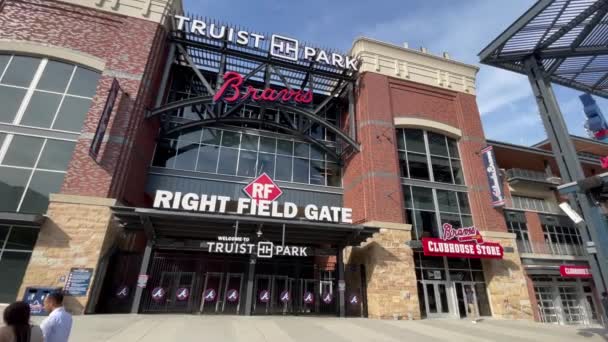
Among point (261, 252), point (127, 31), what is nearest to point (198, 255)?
point (261, 252)

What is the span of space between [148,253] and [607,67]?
87.0 feet

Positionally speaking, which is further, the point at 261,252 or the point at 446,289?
the point at 446,289

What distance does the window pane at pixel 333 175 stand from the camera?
943 inches

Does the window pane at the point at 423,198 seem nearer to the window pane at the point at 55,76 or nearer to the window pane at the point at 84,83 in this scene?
the window pane at the point at 84,83

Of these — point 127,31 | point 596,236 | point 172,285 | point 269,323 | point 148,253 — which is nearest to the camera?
point 596,236

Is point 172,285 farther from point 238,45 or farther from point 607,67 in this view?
point 607,67

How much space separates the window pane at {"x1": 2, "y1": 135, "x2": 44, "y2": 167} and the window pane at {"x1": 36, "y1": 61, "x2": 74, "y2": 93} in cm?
331

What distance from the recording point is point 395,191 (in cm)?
1966

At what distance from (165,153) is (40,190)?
742 centimetres

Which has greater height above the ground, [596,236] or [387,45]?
[387,45]

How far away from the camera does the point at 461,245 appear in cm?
1803

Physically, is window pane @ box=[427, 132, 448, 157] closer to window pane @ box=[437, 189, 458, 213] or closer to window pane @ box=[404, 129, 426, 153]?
window pane @ box=[404, 129, 426, 153]

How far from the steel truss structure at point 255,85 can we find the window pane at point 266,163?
254 cm

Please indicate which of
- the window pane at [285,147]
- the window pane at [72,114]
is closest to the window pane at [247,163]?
the window pane at [285,147]
